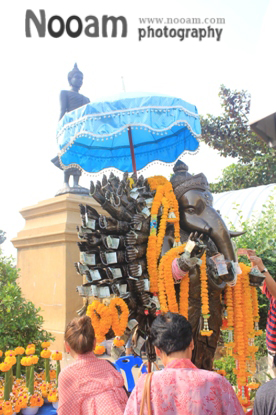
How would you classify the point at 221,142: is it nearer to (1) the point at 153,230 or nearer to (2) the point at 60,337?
(2) the point at 60,337

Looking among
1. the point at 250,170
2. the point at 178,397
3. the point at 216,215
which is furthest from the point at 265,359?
the point at 250,170

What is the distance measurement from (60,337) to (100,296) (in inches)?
134

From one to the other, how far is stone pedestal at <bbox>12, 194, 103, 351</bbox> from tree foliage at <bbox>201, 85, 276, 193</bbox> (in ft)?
37.5

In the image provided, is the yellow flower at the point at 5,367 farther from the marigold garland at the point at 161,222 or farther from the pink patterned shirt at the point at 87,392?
the marigold garland at the point at 161,222

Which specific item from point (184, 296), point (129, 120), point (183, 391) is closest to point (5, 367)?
point (184, 296)

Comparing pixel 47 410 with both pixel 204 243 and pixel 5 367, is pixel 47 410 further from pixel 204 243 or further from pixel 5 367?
pixel 204 243

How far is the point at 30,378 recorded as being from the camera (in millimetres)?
3480

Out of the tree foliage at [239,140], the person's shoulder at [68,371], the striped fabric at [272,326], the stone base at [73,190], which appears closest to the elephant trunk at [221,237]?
the striped fabric at [272,326]

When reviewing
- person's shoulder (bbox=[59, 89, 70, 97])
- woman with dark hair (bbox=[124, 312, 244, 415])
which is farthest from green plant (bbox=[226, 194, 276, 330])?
woman with dark hair (bbox=[124, 312, 244, 415])

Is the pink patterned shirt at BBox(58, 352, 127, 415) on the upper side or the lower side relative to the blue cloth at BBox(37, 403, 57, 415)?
upper

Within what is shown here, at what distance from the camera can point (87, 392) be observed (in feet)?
7.30

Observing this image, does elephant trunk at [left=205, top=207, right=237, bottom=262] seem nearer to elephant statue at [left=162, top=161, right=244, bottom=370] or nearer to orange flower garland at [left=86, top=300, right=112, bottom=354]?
elephant statue at [left=162, top=161, right=244, bottom=370]

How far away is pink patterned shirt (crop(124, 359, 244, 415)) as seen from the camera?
1598mm

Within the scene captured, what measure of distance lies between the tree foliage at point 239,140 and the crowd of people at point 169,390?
50.7ft
